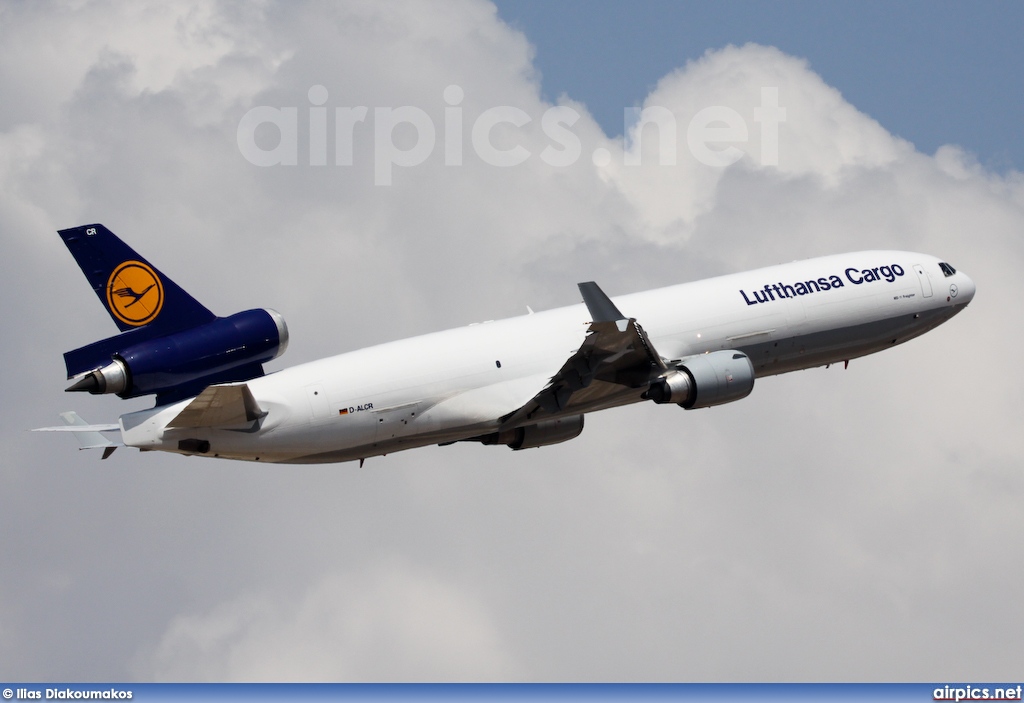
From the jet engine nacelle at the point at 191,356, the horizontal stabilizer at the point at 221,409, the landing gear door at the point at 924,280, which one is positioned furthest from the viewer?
the landing gear door at the point at 924,280

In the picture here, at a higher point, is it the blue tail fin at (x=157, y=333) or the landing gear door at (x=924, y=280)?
the landing gear door at (x=924, y=280)

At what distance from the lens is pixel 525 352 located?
154 feet

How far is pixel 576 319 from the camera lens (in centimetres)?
4784

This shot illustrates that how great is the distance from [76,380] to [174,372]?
97.8 inches

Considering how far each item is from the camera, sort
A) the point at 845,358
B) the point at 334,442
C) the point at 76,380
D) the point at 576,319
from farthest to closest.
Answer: the point at 845,358 < the point at 576,319 < the point at 334,442 < the point at 76,380

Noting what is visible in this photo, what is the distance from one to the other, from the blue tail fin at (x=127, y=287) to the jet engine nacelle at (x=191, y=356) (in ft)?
1.28

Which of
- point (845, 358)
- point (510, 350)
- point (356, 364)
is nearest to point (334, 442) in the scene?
point (356, 364)

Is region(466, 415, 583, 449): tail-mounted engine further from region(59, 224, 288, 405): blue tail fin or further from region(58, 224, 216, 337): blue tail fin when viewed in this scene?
region(58, 224, 216, 337): blue tail fin

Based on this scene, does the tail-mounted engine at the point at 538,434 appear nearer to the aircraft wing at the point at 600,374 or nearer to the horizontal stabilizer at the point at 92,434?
the aircraft wing at the point at 600,374

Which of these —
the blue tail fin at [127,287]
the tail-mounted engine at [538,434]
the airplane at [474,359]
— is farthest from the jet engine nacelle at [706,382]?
the blue tail fin at [127,287]

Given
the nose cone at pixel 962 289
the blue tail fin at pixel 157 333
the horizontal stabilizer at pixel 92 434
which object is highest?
the nose cone at pixel 962 289

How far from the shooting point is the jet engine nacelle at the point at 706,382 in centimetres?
4659

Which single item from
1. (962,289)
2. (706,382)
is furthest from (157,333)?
(962,289)

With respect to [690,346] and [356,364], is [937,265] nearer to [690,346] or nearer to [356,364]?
[690,346]
